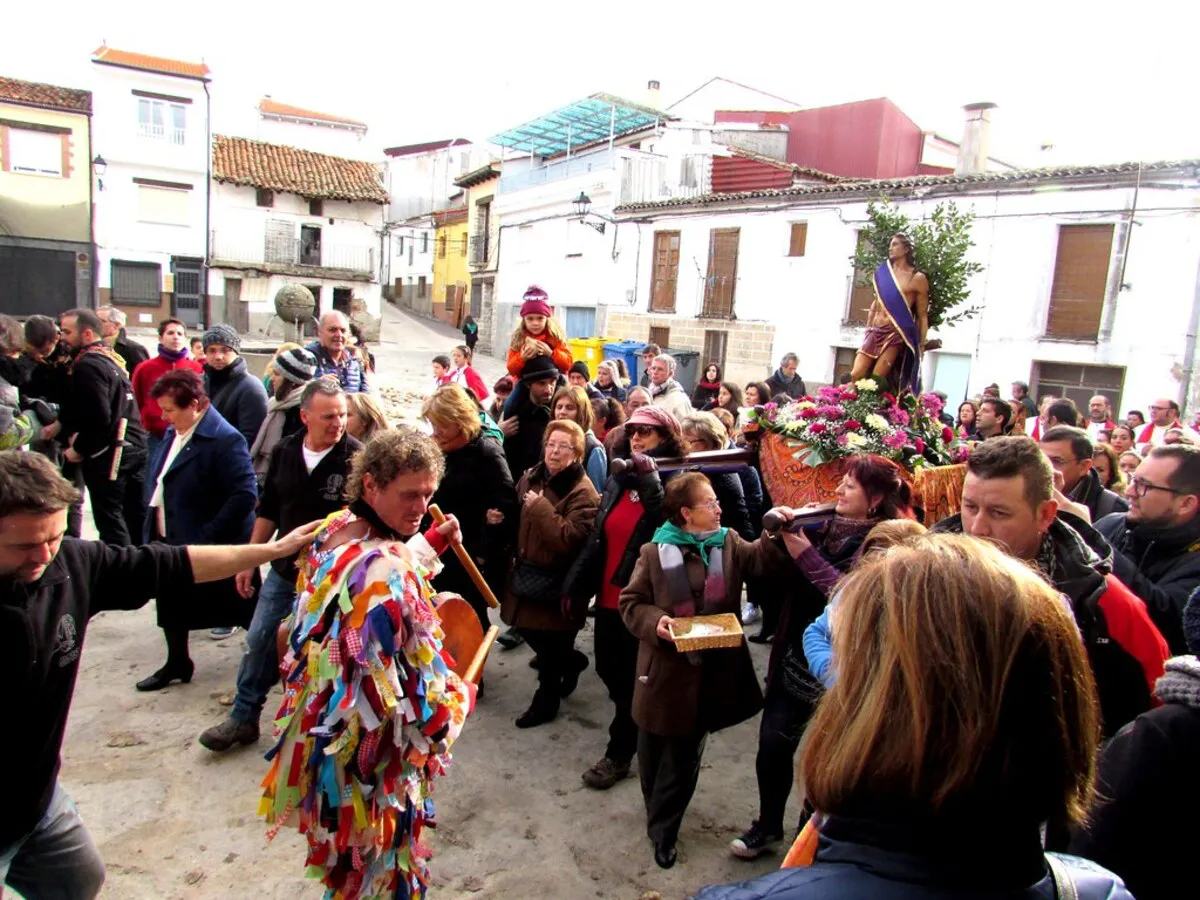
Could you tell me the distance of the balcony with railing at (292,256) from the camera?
31.9 m

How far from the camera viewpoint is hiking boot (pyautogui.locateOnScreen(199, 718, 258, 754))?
3877mm

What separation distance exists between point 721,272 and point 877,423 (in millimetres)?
18226

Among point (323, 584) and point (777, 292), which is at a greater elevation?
point (777, 292)

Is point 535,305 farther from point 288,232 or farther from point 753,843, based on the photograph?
point 288,232

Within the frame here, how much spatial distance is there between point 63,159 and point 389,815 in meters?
34.4

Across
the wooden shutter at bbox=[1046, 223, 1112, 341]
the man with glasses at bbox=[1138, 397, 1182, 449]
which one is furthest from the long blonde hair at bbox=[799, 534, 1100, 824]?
the wooden shutter at bbox=[1046, 223, 1112, 341]

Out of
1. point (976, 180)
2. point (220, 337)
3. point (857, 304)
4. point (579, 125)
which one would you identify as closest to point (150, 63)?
point (579, 125)

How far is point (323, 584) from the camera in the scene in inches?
89.8

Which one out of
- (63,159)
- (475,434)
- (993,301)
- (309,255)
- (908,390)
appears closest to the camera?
(475,434)

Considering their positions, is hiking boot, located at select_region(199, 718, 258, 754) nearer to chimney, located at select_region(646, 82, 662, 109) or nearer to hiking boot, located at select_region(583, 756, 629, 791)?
hiking boot, located at select_region(583, 756, 629, 791)

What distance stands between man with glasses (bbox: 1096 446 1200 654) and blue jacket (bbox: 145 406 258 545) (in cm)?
413

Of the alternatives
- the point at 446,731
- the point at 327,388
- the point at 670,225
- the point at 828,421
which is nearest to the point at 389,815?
the point at 446,731

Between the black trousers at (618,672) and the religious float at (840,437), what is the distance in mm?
1413

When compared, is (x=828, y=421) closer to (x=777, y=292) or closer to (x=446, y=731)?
(x=446, y=731)
